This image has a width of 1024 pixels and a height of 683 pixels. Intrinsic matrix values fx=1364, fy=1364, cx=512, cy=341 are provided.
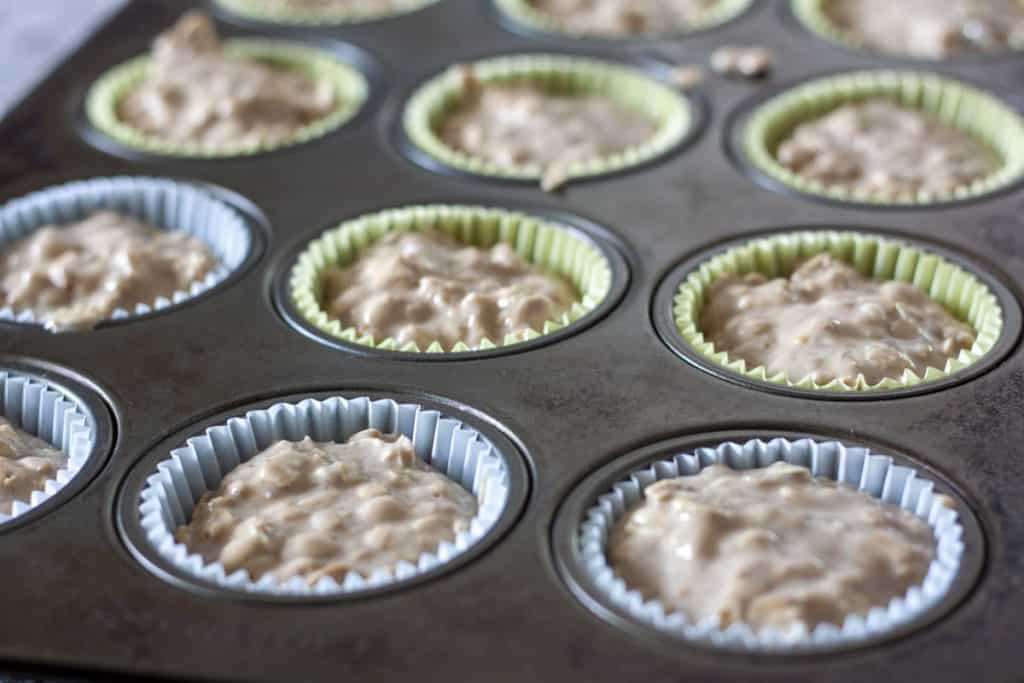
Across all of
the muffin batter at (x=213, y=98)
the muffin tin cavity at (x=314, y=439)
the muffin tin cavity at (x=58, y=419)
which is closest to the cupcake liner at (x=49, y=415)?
the muffin tin cavity at (x=58, y=419)

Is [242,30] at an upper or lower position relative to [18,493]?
upper

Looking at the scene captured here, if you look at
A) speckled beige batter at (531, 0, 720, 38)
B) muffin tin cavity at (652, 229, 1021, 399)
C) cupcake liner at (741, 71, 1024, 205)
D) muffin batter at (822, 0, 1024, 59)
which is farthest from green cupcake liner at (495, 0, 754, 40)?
muffin tin cavity at (652, 229, 1021, 399)

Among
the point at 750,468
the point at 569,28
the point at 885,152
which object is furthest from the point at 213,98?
the point at 750,468

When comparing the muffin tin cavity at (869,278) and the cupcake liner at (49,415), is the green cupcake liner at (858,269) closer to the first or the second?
the muffin tin cavity at (869,278)

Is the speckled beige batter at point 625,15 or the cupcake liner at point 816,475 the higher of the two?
the speckled beige batter at point 625,15

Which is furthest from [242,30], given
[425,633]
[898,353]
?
[425,633]

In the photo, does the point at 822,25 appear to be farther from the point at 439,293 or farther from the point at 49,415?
the point at 49,415

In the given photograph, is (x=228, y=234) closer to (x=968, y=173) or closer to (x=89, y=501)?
(x=89, y=501)
